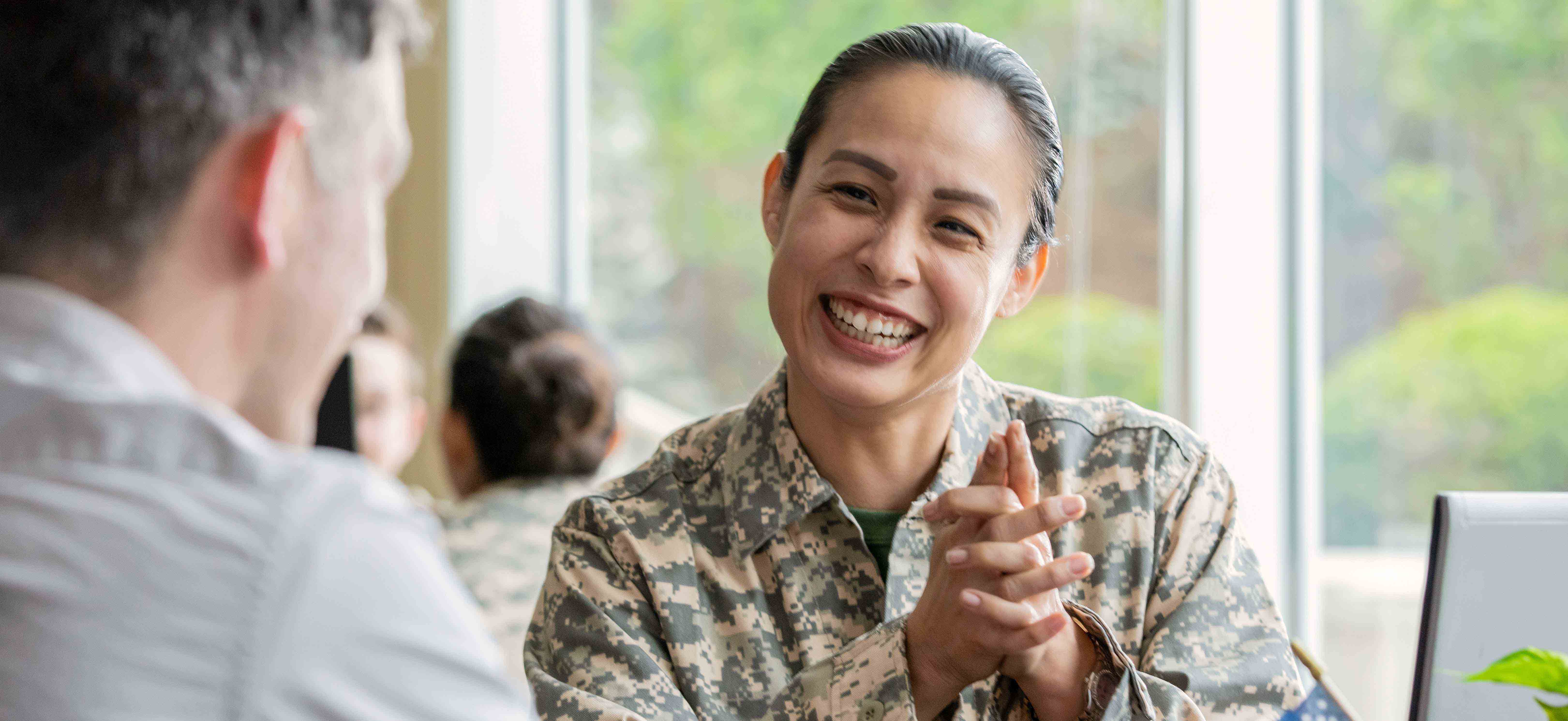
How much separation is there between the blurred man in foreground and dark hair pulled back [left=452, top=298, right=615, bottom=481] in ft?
5.91

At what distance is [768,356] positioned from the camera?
12.0ft

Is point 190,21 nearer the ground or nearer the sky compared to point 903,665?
nearer the sky

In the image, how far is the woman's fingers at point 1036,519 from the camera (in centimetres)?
117

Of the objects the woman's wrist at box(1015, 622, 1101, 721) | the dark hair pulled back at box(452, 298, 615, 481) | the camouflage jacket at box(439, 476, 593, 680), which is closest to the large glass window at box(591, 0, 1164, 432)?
the dark hair pulled back at box(452, 298, 615, 481)

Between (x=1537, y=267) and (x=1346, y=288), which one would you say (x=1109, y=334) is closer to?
(x=1346, y=288)

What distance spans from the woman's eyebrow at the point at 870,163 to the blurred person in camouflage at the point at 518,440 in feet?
4.26

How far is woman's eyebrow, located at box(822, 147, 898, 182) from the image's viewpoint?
1.37 meters

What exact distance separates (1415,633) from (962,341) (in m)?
2.07

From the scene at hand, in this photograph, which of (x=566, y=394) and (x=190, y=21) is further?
(x=566, y=394)

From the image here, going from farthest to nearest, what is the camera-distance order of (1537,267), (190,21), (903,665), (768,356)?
(768,356) < (1537,267) < (903,665) < (190,21)

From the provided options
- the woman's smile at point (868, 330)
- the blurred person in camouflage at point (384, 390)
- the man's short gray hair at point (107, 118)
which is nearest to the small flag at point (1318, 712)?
the woman's smile at point (868, 330)

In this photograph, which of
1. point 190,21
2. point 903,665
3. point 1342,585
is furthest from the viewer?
point 1342,585

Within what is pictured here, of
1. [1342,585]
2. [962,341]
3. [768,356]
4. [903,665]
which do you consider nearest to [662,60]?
[768,356]

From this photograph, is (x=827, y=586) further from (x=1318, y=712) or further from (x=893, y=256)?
(x=1318, y=712)
